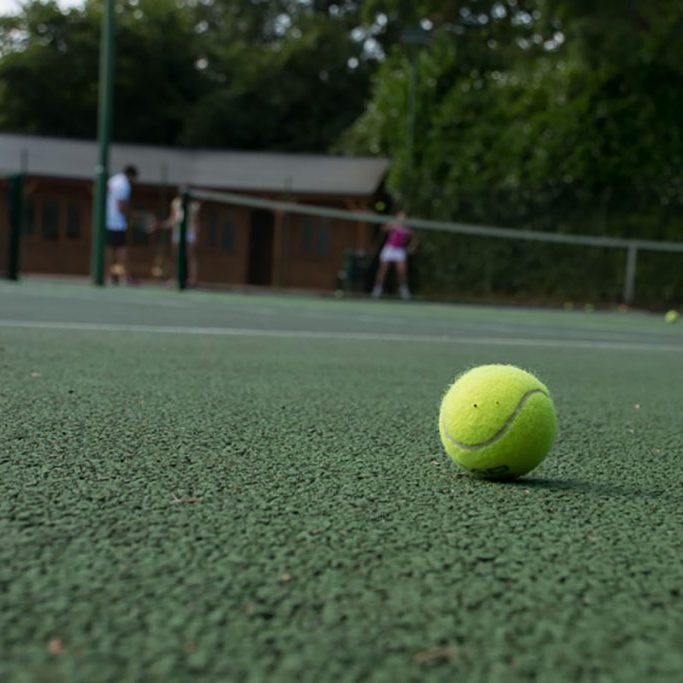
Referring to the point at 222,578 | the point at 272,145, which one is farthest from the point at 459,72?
the point at 222,578

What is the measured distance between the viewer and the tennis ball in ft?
8.26

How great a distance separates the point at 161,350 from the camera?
6.10m

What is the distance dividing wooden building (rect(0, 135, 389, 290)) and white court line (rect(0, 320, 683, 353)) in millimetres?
15629

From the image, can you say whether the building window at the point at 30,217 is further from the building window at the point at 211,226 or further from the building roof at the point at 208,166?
the building window at the point at 211,226

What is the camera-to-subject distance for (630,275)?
18719 mm

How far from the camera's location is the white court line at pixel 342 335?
7.54 meters

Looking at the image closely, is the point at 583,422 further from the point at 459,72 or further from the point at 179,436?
the point at 459,72

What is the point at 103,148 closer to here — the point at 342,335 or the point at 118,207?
the point at 118,207

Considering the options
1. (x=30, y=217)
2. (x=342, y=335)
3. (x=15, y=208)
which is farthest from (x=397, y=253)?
(x=30, y=217)

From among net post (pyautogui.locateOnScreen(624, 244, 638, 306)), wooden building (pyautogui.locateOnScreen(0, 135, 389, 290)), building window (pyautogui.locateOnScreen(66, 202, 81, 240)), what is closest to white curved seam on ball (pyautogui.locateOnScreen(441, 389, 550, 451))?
net post (pyautogui.locateOnScreen(624, 244, 638, 306))

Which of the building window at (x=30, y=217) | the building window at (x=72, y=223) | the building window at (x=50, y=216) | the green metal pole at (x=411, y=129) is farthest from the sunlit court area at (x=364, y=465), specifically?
the building window at (x=30, y=217)

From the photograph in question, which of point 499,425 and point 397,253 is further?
point 397,253

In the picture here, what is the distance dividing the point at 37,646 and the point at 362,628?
472 mm

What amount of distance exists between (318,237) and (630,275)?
30.0 ft
